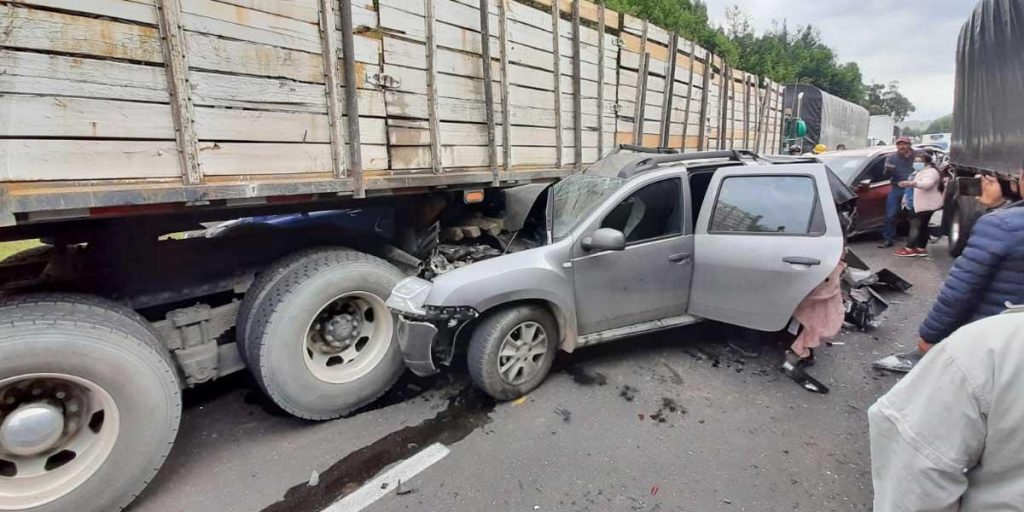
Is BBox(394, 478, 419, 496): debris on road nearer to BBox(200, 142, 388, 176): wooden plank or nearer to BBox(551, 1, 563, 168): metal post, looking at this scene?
BBox(200, 142, 388, 176): wooden plank

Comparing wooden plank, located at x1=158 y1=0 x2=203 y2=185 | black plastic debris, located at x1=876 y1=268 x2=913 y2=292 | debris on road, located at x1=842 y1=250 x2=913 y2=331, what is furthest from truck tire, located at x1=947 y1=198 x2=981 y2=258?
wooden plank, located at x1=158 y1=0 x2=203 y2=185

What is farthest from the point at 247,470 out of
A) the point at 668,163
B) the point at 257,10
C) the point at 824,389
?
the point at 824,389

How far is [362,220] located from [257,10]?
6.00 ft

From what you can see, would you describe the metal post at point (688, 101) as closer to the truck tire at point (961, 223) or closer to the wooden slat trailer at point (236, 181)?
the wooden slat trailer at point (236, 181)

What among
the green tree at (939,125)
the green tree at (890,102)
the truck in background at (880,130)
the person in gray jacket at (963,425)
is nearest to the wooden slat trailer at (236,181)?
the person in gray jacket at (963,425)

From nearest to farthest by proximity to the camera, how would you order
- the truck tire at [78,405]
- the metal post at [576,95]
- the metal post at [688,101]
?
1. the truck tire at [78,405]
2. the metal post at [576,95]
3. the metal post at [688,101]

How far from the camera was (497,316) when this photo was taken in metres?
3.34

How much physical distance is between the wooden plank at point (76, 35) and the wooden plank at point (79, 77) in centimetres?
4

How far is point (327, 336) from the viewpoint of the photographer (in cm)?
332

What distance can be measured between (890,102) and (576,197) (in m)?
93.9

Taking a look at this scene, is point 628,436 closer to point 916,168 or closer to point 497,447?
point 497,447

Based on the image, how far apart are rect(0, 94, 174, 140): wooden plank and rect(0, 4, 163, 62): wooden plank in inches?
8.2

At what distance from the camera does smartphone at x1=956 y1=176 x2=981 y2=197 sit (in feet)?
19.0

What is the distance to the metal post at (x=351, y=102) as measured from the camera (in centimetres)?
285
